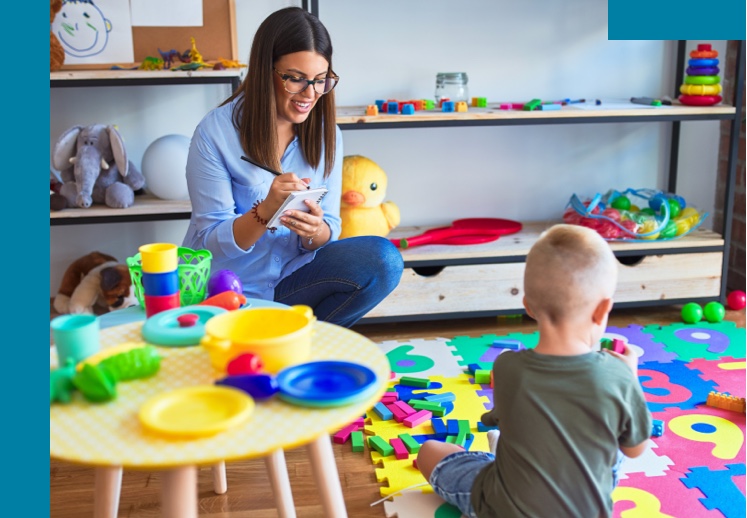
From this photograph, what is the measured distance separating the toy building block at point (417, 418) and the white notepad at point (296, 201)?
535 mm

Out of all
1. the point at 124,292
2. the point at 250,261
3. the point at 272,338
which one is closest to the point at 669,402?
the point at 250,261

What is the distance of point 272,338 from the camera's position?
0.98 m

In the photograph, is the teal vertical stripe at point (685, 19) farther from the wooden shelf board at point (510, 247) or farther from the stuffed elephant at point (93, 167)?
the stuffed elephant at point (93, 167)

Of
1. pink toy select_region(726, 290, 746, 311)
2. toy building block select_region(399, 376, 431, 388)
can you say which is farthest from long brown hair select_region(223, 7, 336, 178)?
pink toy select_region(726, 290, 746, 311)

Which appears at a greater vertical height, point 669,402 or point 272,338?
point 272,338

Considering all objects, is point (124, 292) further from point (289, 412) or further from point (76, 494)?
point (289, 412)

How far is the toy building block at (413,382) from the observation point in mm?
1991

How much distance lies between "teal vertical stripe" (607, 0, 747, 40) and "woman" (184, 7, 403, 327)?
3.12 ft

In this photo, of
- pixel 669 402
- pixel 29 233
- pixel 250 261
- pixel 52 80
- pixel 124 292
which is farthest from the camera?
pixel 124 292

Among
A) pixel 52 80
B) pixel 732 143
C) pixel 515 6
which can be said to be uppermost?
pixel 515 6

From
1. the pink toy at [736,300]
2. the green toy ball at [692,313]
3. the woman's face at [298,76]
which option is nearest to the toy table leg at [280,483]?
the woman's face at [298,76]

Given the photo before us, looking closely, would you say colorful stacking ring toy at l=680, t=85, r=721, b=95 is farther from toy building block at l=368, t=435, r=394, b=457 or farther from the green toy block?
toy building block at l=368, t=435, r=394, b=457

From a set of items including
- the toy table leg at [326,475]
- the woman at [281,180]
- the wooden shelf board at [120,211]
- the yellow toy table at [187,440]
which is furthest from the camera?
the wooden shelf board at [120,211]

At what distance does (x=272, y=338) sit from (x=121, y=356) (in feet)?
0.60
